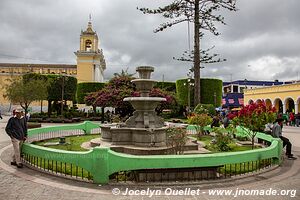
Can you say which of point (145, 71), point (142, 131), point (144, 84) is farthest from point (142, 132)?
point (145, 71)

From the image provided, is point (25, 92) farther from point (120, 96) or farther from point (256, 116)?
point (256, 116)

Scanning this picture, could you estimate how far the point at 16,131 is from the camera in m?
7.41

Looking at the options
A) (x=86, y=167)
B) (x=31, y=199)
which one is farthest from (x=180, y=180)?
(x=31, y=199)

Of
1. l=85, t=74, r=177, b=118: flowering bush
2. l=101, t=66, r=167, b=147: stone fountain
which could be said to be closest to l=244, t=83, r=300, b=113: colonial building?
l=85, t=74, r=177, b=118: flowering bush

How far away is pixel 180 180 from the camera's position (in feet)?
20.6

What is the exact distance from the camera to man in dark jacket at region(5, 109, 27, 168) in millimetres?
7371

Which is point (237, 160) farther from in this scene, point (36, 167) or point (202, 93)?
point (202, 93)

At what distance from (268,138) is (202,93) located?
2110 cm

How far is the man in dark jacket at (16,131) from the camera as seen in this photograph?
737 cm

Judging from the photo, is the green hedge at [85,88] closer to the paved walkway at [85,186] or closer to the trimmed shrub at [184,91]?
the trimmed shrub at [184,91]

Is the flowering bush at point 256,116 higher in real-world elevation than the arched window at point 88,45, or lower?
lower

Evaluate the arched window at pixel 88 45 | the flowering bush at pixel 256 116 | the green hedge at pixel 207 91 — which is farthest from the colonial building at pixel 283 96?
the arched window at pixel 88 45

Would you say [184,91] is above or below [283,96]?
above

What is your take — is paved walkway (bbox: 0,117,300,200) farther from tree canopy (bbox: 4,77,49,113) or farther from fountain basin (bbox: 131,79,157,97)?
tree canopy (bbox: 4,77,49,113)
